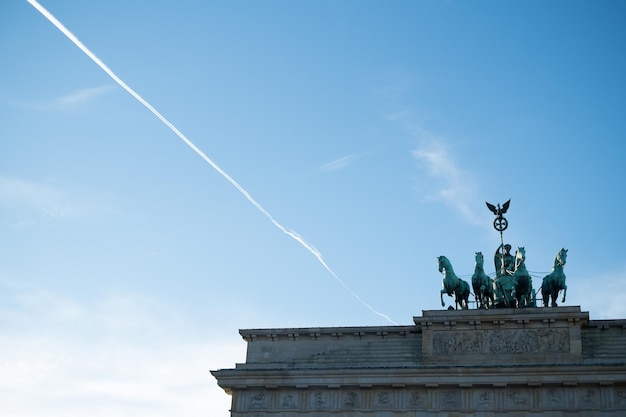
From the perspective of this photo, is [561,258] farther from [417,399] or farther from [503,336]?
[417,399]

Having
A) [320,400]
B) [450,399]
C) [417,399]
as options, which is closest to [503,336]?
[450,399]

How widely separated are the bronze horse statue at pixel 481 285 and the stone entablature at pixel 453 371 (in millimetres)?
1177

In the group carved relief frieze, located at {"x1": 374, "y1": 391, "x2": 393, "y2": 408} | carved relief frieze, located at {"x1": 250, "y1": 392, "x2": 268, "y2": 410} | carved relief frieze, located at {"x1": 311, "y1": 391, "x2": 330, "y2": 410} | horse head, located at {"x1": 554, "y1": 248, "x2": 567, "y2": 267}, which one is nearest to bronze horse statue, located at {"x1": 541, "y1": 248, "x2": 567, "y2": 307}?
horse head, located at {"x1": 554, "y1": 248, "x2": 567, "y2": 267}

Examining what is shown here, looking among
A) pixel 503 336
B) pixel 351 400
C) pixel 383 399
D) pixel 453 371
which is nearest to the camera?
pixel 453 371

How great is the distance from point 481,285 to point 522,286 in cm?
151

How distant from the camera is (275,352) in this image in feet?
125

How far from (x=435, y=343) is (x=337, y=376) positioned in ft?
12.4

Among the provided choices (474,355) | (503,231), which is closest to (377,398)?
(474,355)

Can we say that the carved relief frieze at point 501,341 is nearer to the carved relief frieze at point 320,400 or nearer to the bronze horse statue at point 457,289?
the bronze horse statue at point 457,289

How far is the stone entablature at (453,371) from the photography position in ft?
113

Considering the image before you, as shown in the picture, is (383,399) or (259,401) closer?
(383,399)

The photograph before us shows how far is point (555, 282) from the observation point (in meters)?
36.5

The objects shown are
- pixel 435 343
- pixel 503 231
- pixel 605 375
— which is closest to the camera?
pixel 605 375

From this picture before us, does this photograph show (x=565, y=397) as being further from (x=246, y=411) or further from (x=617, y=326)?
(x=246, y=411)
